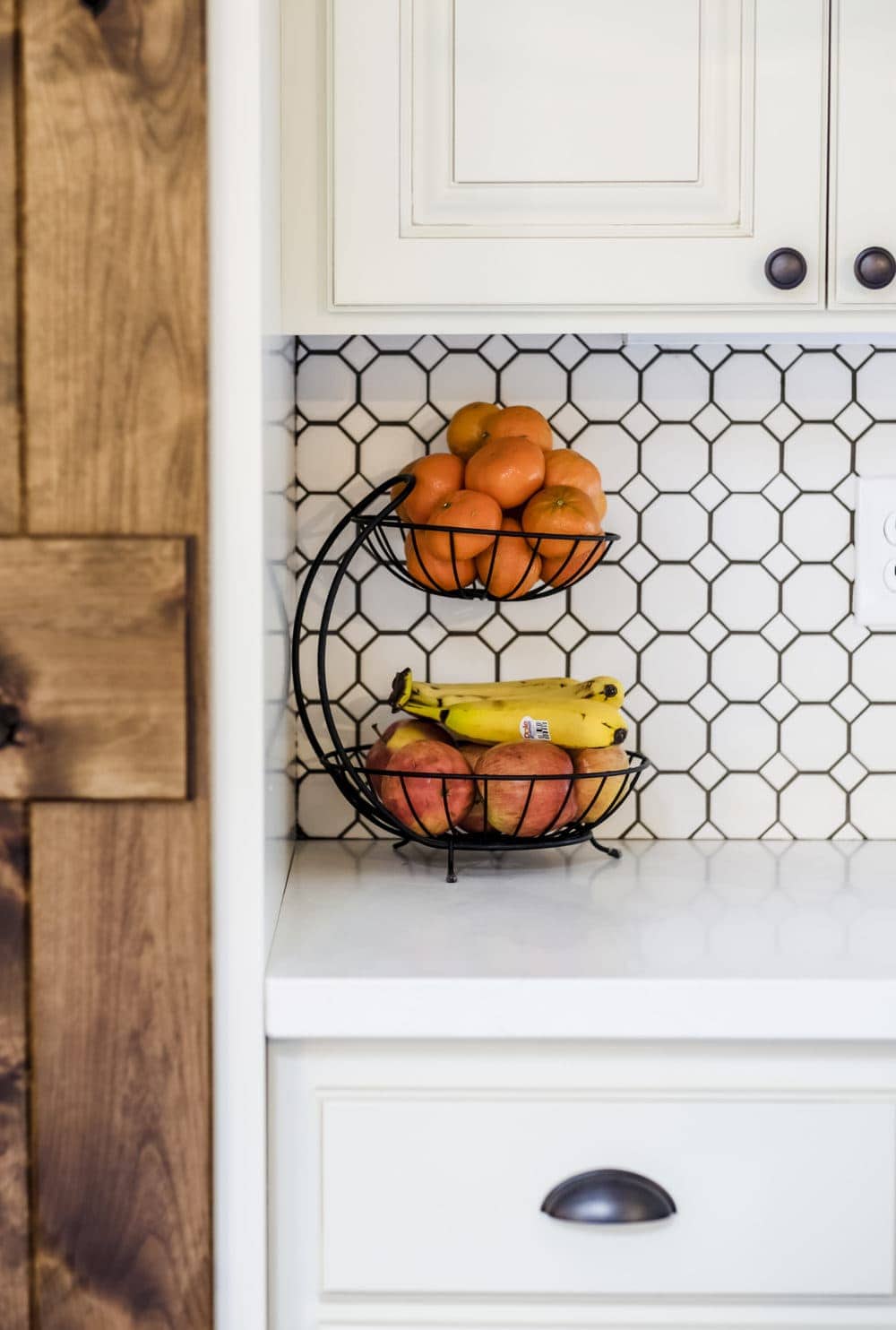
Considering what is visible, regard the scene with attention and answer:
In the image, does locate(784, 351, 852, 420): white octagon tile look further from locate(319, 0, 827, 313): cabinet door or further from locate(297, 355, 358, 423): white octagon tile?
locate(297, 355, 358, 423): white octagon tile

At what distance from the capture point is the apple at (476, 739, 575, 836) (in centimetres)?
111

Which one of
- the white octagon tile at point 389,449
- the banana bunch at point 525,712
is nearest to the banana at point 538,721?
the banana bunch at point 525,712

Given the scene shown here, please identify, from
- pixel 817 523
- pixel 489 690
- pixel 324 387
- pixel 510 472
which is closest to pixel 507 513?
pixel 510 472

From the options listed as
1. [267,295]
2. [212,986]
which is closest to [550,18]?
[267,295]

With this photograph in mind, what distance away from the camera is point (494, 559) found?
3.79ft

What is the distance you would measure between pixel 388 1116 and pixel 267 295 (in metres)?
0.64

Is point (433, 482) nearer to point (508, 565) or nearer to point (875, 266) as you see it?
point (508, 565)

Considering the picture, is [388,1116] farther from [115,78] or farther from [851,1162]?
[115,78]

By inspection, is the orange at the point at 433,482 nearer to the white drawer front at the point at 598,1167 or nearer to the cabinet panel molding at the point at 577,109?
the cabinet panel molding at the point at 577,109

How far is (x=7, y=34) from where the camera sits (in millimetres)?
776

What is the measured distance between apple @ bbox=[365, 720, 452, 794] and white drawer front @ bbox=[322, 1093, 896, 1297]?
1.21 feet

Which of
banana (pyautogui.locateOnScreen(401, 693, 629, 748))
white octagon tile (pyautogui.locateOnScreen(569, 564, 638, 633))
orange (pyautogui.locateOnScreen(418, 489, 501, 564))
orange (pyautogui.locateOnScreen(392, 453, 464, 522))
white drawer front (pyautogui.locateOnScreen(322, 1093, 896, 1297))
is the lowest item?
white drawer front (pyautogui.locateOnScreen(322, 1093, 896, 1297))

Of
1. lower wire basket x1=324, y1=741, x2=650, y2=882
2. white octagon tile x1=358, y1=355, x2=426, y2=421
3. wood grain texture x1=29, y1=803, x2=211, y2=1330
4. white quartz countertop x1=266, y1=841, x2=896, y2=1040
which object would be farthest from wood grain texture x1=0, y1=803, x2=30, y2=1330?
white octagon tile x1=358, y1=355, x2=426, y2=421

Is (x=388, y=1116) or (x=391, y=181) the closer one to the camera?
(x=388, y=1116)
